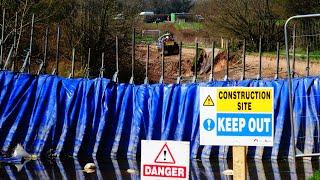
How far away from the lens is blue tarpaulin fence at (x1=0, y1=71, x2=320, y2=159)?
13469mm

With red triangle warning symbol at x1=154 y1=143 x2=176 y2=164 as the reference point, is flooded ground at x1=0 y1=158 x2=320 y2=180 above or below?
→ below

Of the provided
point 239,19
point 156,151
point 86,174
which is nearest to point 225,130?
point 156,151

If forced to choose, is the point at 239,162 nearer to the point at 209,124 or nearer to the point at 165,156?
the point at 209,124

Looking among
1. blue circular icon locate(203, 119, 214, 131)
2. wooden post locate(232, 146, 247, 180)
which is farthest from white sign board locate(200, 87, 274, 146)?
wooden post locate(232, 146, 247, 180)

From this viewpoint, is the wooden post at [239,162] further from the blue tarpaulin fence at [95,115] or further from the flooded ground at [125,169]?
the blue tarpaulin fence at [95,115]

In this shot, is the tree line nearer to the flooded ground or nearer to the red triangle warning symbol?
the flooded ground

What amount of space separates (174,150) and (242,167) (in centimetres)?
74

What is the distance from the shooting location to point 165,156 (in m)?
5.48

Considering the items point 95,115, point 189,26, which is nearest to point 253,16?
point 189,26

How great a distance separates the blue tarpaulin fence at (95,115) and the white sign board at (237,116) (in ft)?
24.7

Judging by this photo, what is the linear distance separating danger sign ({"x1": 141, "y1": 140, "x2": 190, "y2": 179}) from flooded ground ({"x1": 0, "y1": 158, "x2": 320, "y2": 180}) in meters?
5.68

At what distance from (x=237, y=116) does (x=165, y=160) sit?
806 millimetres

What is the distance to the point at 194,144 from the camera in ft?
43.9

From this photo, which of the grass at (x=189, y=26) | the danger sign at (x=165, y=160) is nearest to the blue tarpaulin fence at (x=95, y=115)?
the danger sign at (x=165, y=160)
